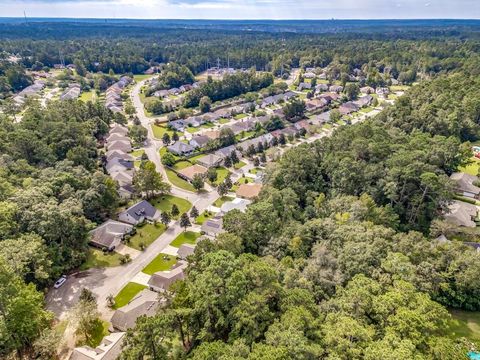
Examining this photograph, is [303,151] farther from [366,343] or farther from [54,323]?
[54,323]

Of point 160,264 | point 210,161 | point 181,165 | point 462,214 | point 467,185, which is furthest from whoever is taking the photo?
point 210,161

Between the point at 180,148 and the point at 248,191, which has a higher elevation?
the point at 180,148

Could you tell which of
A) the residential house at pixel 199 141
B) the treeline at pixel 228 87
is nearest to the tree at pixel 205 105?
the treeline at pixel 228 87

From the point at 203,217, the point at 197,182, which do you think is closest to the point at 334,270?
the point at 203,217

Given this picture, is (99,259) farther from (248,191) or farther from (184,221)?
Answer: (248,191)

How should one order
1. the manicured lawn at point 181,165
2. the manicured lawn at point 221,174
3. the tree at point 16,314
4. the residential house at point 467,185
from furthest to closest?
the manicured lawn at point 181,165
the manicured lawn at point 221,174
the residential house at point 467,185
the tree at point 16,314

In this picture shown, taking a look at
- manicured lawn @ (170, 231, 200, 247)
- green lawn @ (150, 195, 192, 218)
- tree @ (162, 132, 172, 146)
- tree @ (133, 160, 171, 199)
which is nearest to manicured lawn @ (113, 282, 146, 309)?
manicured lawn @ (170, 231, 200, 247)

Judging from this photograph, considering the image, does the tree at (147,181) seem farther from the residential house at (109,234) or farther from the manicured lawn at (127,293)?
the manicured lawn at (127,293)

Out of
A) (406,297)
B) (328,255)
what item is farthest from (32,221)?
(406,297)
